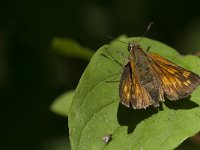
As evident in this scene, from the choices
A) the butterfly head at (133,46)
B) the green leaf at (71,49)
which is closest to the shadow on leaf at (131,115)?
the butterfly head at (133,46)

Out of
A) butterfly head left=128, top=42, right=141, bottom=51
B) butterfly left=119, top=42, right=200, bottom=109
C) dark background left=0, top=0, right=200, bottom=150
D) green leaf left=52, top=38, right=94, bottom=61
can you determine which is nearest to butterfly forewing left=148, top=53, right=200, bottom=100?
butterfly left=119, top=42, right=200, bottom=109

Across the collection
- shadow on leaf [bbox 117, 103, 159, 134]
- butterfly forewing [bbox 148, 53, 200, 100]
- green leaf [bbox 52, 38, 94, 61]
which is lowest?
green leaf [bbox 52, 38, 94, 61]

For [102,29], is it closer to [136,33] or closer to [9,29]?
[136,33]

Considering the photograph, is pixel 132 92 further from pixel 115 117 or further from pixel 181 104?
pixel 181 104

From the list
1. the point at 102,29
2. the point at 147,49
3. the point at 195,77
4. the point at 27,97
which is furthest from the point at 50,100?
the point at 195,77

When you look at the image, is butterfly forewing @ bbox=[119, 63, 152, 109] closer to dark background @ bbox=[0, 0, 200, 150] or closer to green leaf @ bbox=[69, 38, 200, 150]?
green leaf @ bbox=[69, 38, 200, 150]

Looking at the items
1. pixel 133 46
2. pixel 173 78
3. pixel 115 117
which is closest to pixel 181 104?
pixel 173 78
